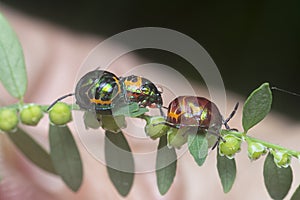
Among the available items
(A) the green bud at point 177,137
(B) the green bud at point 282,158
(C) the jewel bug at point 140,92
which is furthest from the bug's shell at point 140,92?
(B) the green bud at point 282,158

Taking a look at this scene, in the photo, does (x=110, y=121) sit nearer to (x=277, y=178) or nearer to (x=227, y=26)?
(x=277, y=178)

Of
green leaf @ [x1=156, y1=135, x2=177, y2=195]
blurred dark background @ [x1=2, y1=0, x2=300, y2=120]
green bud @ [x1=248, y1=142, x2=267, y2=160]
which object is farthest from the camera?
blurred dark background @ [x1=2, y1=0, x2=300, y2=120]

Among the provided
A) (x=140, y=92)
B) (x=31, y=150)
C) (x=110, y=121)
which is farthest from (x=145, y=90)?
(x=31, y=150)

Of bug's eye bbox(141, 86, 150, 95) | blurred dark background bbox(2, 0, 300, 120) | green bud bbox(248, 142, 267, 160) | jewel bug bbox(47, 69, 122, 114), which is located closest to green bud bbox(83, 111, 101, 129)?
jewel bug bbox(47, 69, 122, 114)

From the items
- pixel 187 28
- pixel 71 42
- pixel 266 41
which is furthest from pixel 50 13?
pixel 266 41

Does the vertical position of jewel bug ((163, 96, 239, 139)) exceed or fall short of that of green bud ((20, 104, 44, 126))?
it exceeds it

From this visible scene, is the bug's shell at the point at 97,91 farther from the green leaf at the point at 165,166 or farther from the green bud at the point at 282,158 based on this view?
the green bud at the point at 282,158

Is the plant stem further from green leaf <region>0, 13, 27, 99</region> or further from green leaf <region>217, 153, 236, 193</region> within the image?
green leaf <region>0, 13, 27, 99</region>
